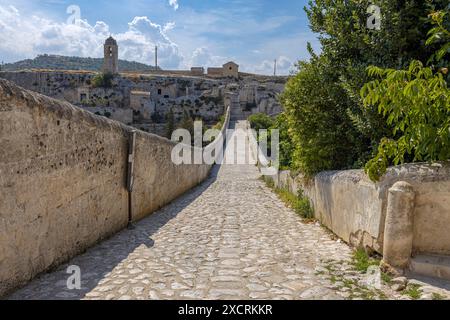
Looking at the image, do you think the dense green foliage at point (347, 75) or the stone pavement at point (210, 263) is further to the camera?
the dense green foliage at point (347, 75)

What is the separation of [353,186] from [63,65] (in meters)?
168

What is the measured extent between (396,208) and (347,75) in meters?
2.96

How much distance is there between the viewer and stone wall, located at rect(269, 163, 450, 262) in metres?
3.54

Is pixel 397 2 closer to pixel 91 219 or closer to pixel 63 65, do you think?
pixel 91 219

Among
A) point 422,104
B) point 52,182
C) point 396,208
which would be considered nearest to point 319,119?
point 422,104

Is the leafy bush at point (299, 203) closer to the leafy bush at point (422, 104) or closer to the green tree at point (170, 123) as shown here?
the leafy bush at point (422, 104)

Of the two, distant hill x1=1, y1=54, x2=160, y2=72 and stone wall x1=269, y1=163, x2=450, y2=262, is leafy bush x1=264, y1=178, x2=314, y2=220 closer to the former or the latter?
stone wall x1=269, y1=163, x2=450, y2=262

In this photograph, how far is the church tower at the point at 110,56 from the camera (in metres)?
73.8

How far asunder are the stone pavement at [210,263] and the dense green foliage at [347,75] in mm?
1420

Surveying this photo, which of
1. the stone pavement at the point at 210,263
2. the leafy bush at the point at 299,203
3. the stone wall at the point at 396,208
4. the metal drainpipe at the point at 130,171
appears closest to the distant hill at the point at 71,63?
the leafy bush at the point at 299,203

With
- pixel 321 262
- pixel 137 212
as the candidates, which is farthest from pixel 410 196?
pixel 137 212

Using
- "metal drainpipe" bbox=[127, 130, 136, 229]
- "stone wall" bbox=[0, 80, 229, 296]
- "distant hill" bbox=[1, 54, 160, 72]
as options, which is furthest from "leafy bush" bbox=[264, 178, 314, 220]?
"distant hill" bbox=[1, 54, 160, 72]

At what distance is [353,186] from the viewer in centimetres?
464

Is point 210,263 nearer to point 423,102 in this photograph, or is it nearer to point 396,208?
point 396,208
